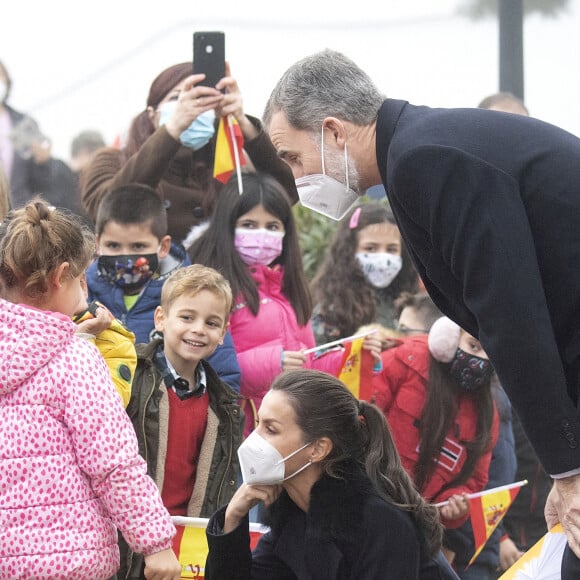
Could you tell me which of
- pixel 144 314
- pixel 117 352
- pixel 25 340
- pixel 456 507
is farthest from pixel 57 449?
pixel 456 507

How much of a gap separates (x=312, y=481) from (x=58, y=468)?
2.87ft

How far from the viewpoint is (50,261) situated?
3664 mm

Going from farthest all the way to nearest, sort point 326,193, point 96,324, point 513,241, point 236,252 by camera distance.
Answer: point 236,252 < point 96,324 < point 326,193 < point 513,241

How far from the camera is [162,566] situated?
11.8 ft

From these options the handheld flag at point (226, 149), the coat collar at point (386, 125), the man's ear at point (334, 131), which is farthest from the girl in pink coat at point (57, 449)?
the handheld flag at point (226, 149)

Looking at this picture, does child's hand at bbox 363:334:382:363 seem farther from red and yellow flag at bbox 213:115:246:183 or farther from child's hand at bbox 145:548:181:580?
child's hand at bbox 145:548:181:580

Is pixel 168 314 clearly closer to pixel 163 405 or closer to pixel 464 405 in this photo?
pixel 163 405

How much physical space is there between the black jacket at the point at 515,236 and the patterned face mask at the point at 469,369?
8.12ft

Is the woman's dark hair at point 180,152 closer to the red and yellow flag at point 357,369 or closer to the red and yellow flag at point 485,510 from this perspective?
the red and yellow flag at point 357,369

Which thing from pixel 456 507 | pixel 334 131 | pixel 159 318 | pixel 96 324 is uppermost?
pixel 334 131

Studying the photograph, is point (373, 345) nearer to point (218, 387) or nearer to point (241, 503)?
point (218, 387)

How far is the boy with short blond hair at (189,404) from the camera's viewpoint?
4496 millimetres

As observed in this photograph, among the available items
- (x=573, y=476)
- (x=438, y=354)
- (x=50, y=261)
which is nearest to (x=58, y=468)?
(x=50, y=261)

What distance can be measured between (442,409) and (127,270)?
1.58m
